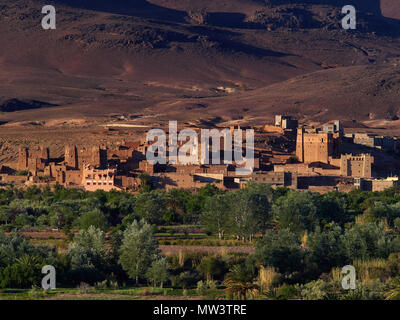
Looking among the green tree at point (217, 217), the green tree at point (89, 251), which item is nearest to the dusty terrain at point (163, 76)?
the green tree at point (217, 217)

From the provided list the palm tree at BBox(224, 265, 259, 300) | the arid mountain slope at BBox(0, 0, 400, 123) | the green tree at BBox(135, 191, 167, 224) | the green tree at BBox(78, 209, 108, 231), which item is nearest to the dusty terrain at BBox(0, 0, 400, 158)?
the arid mountain slope at BBox(0, 0, 400, 123)

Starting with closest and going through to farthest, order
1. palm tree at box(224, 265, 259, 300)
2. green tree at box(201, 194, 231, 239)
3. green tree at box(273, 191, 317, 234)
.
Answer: palm tree at box(224, 265, 259, 300), green tree at box(273, 191, 317, 234), green tree at box(201, 194, 231, 239)

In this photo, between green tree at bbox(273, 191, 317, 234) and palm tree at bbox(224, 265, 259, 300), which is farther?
green tree at bbox(273, 191, 317, 234)

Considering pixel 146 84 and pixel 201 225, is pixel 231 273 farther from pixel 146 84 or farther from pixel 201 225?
pixel 146 84

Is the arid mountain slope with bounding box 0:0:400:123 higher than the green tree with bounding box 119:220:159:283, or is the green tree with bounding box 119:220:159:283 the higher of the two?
the arid mountain slope with bounding box 0:0:400:123

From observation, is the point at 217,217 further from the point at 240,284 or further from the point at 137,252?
the point at 240,284

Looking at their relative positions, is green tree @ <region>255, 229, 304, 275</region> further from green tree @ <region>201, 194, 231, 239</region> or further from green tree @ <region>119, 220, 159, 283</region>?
green tree @ <region>201, 194, 231, 239</region>
